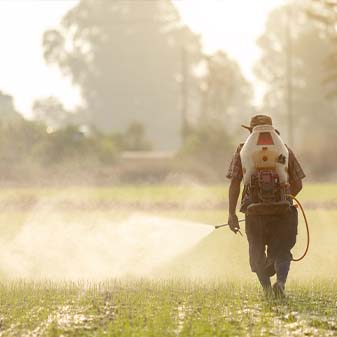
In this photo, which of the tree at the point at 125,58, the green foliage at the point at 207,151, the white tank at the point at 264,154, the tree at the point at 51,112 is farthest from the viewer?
the tree at the point at 51,112

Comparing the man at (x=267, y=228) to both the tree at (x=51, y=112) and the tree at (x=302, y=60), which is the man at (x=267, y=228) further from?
the tree at (x=51, y=112)

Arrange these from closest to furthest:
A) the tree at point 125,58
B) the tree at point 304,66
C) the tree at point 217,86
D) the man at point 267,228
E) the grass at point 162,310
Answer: the grass at point 162,310 → the man at point 267,228 → the tree at point 217,86 → the tree at point 304,66 → the tree at point 125,58

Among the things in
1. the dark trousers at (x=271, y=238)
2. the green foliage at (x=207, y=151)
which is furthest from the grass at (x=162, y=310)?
the green foliage at (x=207, y=151)

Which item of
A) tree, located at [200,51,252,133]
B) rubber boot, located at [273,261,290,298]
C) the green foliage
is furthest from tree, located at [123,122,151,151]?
rubber boot, located at [273,261,290,298]

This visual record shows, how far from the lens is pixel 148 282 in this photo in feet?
41.2

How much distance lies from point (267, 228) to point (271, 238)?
0.12m

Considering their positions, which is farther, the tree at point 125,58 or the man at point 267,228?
the tree at point 125,58

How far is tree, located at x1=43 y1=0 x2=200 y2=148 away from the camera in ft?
347

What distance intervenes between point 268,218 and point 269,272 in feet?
1.75

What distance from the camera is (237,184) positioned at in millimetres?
Result: 11047

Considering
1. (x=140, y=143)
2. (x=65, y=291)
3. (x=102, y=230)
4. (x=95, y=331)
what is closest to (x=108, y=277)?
(x=65, y=291)

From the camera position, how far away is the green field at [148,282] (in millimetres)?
9164

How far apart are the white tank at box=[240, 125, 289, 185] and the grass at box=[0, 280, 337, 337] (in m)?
1.20

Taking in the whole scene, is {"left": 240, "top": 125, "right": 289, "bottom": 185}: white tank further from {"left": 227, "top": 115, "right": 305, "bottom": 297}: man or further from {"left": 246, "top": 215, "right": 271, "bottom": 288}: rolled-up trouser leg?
{"left": 246, "top": 215, "right": 271, "bottom": 288}: rolled-up trouser leg
